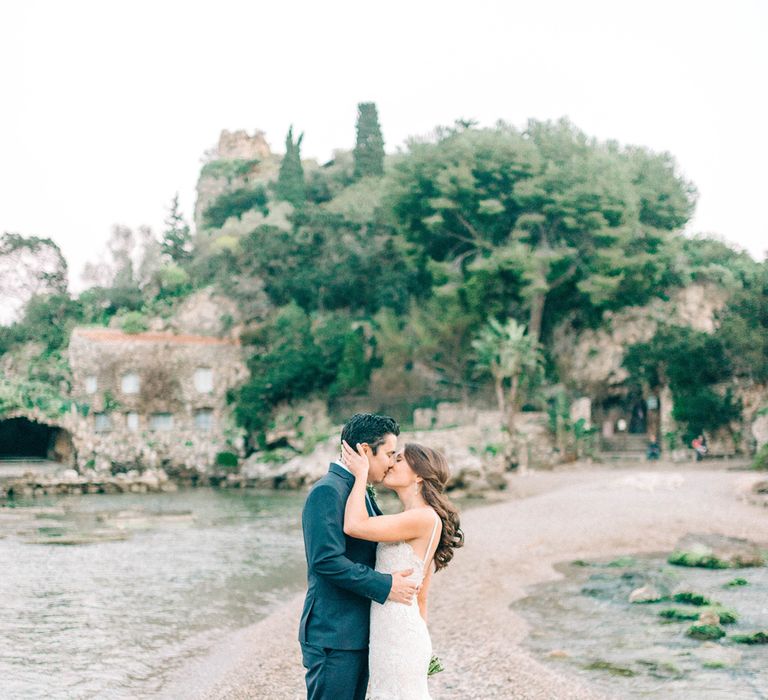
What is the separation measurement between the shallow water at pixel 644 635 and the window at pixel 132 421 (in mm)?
28151

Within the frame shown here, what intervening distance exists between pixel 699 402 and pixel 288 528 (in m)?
16.9

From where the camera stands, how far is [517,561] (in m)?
13.8

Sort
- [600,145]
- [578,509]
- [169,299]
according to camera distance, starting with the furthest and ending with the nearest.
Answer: [169,299]
[600,145]
[578,509]

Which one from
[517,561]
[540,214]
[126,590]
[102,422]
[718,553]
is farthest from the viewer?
[102,422]

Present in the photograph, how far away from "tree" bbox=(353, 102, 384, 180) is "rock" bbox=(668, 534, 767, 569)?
42.9m

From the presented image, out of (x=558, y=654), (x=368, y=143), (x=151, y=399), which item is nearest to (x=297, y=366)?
(x=151, y=399)

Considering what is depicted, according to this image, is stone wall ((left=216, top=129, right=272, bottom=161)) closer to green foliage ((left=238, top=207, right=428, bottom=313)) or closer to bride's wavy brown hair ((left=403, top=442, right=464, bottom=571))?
green foliage ((left=238, top=207, right=428, bottom=313))

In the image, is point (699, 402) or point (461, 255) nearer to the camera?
point (699, 402)

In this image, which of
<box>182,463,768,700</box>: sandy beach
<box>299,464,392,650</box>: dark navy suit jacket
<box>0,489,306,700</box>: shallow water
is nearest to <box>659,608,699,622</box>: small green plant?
<box>182,463,768,700</box>: sandy beach

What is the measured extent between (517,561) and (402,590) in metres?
10.7

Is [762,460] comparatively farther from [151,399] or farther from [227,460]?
[151,399]

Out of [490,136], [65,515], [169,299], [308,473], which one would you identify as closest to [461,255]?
[490,136]

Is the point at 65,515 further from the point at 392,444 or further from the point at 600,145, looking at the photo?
the point at 600,145

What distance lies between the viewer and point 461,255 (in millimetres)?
35969
